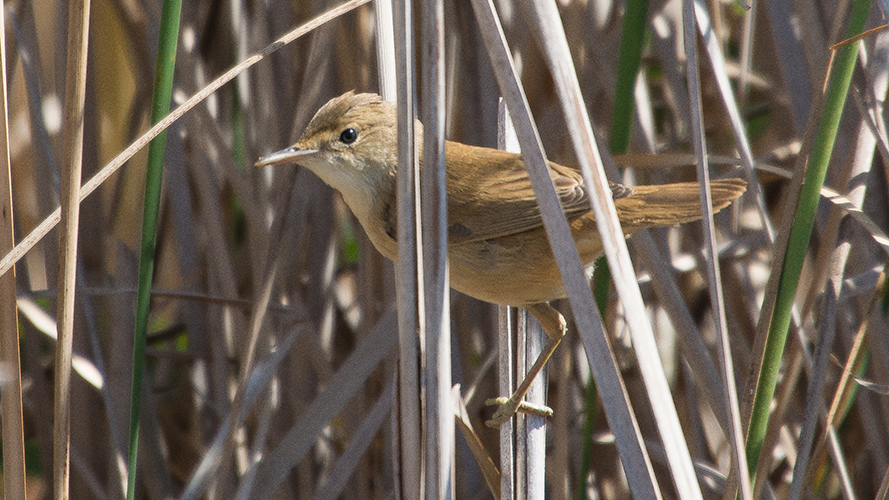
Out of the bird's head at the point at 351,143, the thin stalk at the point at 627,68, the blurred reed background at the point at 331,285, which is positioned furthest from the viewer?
the blurred reed background at the point at 331,285

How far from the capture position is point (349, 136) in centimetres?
190

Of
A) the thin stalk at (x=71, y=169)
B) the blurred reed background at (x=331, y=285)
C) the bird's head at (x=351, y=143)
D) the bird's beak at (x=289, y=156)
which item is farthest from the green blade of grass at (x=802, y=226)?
the thin stalk at (x=71, y=169)

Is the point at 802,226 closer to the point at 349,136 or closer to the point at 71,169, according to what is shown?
the point at 349,136

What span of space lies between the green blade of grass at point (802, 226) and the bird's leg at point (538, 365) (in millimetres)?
522

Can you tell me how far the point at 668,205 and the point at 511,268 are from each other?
0.37 m

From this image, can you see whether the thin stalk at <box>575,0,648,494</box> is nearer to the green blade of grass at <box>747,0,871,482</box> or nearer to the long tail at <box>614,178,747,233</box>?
the long tail at <box>614,178,747,233</box>

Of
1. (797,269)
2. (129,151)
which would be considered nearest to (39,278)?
(129,151)

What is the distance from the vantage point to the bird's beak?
1722 millimetres

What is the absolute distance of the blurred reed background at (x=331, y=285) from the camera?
6.59 ft

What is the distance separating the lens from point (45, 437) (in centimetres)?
225

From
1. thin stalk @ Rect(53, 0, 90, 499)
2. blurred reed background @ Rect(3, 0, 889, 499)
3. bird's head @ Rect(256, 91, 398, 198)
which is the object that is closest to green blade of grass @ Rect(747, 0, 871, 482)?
blurred reed background @ Rect(3, 0, 889, 499)

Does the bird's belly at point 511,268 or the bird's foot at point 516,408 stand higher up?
the bird's belly at point 511,268

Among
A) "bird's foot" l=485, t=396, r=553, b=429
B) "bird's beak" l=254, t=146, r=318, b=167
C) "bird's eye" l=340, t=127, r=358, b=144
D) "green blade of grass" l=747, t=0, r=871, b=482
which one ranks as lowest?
"bird's foot" l=485, t=396, r=553, b=429

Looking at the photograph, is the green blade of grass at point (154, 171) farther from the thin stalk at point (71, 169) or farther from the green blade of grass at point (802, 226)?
the green blade of grass at point (802, 226)
